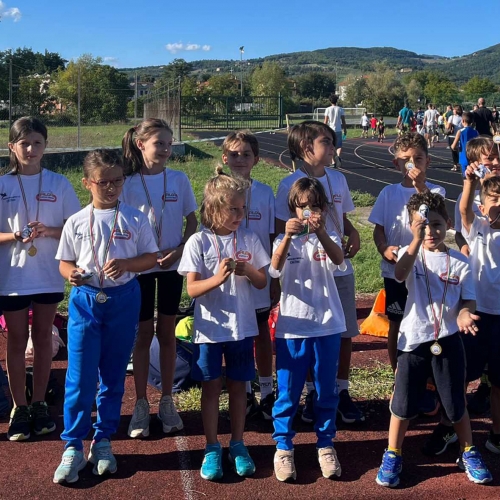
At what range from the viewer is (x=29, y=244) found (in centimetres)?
409

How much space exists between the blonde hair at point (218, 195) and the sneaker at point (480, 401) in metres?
2.36

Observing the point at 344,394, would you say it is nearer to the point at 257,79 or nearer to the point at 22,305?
the point at 22,305

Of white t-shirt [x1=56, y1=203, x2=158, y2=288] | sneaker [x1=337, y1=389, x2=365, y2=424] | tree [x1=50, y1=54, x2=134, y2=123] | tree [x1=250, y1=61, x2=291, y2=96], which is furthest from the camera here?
tree [x1=250, y1=61, x2=291, y2=96]

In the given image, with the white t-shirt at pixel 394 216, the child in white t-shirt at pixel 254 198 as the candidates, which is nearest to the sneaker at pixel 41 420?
the child in white t-shirt at pixel 254 198

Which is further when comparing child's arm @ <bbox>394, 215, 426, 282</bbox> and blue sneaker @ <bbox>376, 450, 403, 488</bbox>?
blue sneaker @ <bbox>376, 450, 403, 488</bbox>

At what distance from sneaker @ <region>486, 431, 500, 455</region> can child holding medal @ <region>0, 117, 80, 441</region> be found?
2799mm

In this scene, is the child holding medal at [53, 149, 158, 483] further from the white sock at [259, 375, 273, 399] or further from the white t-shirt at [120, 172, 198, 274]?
the white sock at [259, 375, 273, 399]

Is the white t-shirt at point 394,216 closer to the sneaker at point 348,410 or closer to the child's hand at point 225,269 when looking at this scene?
the sneaker at point 348,410

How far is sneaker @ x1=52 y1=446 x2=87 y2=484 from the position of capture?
3.62 m

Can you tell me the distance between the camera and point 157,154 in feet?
13.7

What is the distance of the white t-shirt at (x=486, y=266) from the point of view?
391 centimetres

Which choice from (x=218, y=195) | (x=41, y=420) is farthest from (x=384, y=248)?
(x=41, y=420)

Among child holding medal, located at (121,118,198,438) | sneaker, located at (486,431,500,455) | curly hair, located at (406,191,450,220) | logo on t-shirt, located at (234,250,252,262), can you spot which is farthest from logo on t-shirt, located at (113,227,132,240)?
sneaker, located at (486,431,500,455)

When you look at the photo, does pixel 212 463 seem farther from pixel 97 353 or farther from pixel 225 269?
pixel 225 269
